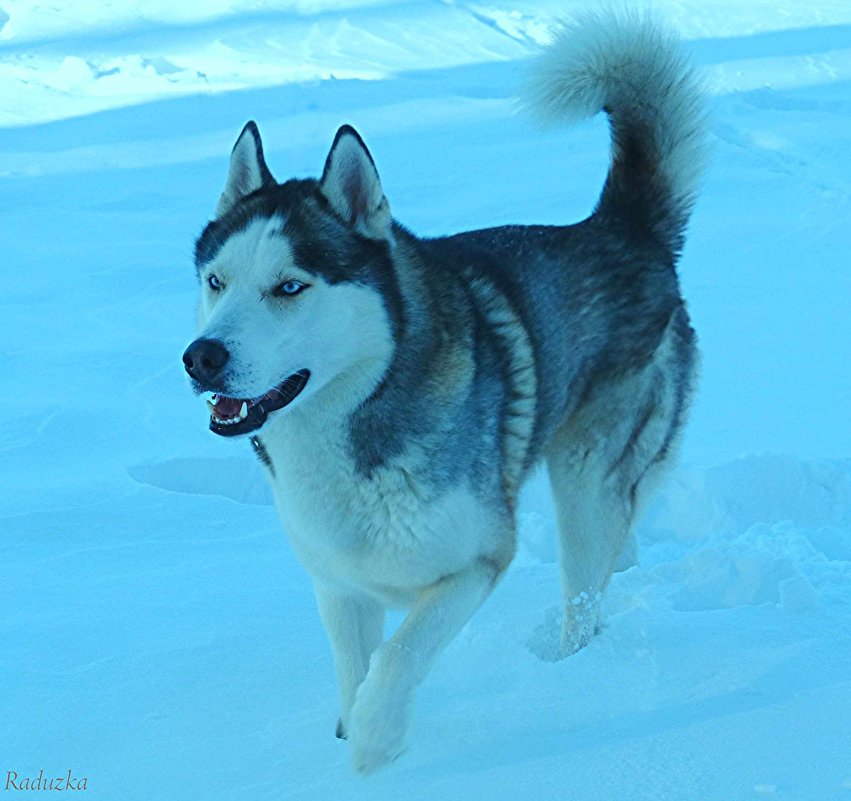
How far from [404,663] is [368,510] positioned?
12.5 inches

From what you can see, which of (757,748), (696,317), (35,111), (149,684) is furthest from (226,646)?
(35,111)

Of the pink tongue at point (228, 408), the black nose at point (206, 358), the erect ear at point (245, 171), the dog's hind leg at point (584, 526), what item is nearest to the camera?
the black nose at point (206, 358)

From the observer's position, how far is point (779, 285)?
5555mm

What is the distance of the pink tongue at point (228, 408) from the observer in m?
2.30

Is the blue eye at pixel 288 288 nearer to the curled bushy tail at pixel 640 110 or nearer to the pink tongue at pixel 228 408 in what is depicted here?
the pink tongue at pixel 228 408

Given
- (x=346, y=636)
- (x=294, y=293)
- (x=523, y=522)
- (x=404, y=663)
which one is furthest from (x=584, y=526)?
(x=294, y=293)

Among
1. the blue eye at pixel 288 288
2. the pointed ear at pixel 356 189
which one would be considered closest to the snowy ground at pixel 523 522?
the blue eye at pixel 288 288

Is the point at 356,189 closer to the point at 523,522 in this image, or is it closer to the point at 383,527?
the point at 383,527

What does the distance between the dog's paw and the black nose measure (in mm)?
679

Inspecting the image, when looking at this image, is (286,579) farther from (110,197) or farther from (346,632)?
(110,197)

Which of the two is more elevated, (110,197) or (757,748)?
(757,748)

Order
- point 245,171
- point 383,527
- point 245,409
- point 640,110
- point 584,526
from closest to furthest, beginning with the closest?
point 245,409, point 383,527, point 245,171, point 584,526, point 640,110

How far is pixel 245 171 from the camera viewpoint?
2.68 metres

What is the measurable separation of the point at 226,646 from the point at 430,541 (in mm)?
705
